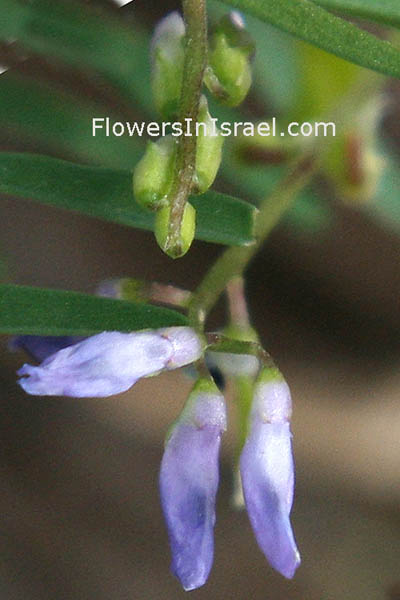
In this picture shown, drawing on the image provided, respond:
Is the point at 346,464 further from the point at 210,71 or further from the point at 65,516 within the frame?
the point at 210,71

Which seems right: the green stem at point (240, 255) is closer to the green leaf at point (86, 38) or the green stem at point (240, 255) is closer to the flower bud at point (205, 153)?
the flower bud at point (205, 153)

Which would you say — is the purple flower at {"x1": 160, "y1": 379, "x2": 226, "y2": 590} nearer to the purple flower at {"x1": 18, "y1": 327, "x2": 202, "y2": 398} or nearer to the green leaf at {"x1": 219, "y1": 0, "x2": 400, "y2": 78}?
the purple flower at {"x1": 18, "y1": 327, "x2": 202, "y2": 398}

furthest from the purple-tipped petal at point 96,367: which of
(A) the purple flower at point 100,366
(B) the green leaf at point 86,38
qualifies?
(B) the green leaf at point 86,38

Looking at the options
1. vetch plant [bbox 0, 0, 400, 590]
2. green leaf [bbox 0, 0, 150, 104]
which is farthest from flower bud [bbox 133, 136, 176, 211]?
green leaf [bbox 0, 0, 150, 104]

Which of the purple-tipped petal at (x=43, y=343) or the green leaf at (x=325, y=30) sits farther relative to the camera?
the purple-tipped petal at (x=43, y=343)

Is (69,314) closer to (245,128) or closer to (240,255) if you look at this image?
(240,255)
